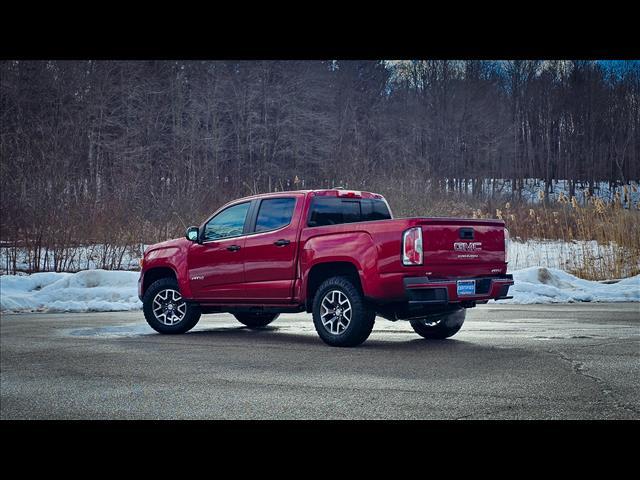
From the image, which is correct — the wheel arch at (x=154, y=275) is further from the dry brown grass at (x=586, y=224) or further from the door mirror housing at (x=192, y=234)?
the dry brown grass at (x=586, y=224)

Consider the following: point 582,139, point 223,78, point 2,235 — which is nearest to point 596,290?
point 2,235

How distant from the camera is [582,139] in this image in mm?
35562

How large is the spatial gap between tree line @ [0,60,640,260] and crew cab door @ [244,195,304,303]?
12.2 m

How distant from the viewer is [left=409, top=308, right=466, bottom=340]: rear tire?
38.7 ft

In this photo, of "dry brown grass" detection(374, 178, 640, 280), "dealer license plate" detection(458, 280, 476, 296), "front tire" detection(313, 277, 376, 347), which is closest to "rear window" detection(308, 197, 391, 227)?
"front tire" detection(313, 277, 376, 347)

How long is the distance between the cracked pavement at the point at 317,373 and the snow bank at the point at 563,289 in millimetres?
4396

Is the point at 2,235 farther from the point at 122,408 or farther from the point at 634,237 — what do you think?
the point at 122,408

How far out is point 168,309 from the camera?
12828mm

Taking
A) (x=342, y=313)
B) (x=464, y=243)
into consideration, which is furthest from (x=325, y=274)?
(x=464, y=243)

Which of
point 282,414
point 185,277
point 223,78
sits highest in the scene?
point 223,78

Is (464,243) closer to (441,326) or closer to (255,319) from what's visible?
(441,326)

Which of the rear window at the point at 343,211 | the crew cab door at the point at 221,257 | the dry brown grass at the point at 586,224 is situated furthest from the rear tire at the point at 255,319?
the dry brown grass at the point at 586,224

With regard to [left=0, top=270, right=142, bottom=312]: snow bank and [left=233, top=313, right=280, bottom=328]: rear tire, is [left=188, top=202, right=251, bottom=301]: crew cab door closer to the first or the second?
[left=233, top=313, right=280, bottom=328]: rear tire

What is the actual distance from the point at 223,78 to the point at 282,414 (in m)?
46.2
